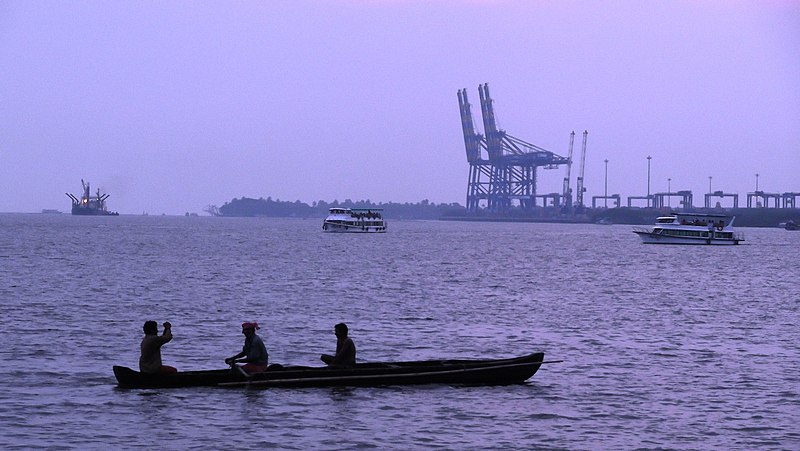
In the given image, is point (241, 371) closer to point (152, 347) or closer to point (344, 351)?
point (152, 347)

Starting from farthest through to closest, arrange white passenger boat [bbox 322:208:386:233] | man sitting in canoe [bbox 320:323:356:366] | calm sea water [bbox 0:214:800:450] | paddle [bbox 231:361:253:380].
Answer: white passenger boat [bbox 322:208:386:233]
man sitting in canoe [bbox 320:323:356:366]
paddle [bbox 231:361:253:380]
calm sea water [bbox 0:214:800:450]

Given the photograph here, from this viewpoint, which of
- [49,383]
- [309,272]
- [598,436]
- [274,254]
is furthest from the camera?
[274,254]

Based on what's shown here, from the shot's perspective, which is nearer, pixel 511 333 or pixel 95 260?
pixel 511 333

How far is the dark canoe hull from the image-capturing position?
22156mm

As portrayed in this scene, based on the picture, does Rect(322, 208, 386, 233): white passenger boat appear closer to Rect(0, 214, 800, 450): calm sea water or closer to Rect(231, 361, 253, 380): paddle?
Rect(0, 214, 800, 450): calm sea water

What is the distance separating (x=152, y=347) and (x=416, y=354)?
31.2ft

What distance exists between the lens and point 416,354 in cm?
2941

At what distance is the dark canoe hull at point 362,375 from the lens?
22.2 metres

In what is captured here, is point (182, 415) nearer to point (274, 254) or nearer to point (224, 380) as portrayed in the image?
point (224, 380)

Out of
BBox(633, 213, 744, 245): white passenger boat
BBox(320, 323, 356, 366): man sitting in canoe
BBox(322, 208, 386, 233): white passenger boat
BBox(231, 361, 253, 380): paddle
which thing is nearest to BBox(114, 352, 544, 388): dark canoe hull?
BBox(231, 361, 253, 380): paddle

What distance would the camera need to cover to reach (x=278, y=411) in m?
20.9

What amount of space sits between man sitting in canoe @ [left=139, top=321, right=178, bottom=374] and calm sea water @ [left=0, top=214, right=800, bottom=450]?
22.0 inches

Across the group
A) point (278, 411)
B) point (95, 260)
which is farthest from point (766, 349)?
point (95, 260)

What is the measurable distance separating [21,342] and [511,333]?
14.5 meters
